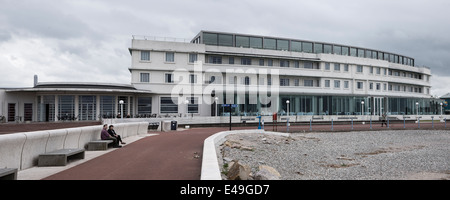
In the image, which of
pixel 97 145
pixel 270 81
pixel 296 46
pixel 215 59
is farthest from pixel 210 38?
pixel 97 145

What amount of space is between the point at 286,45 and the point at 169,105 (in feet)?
76.9

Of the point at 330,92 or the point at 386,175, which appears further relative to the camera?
the point at 330,92

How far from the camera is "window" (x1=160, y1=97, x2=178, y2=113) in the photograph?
42.5 m

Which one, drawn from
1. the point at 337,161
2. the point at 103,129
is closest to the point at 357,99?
the point at 337,161

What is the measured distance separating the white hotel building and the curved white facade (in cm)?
14

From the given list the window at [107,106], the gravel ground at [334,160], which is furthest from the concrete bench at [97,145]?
the window at [107,106]

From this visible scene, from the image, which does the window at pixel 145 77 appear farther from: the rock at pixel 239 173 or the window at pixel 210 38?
the rock at pixel 239 173

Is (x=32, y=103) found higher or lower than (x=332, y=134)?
higher

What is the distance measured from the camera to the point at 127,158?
11102mm

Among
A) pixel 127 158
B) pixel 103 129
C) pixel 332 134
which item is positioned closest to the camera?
pixel 127 158

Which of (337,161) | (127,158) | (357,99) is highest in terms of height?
(357,99)

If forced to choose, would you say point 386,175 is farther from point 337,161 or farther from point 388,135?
point 388,135

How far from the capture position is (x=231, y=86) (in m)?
45.8
